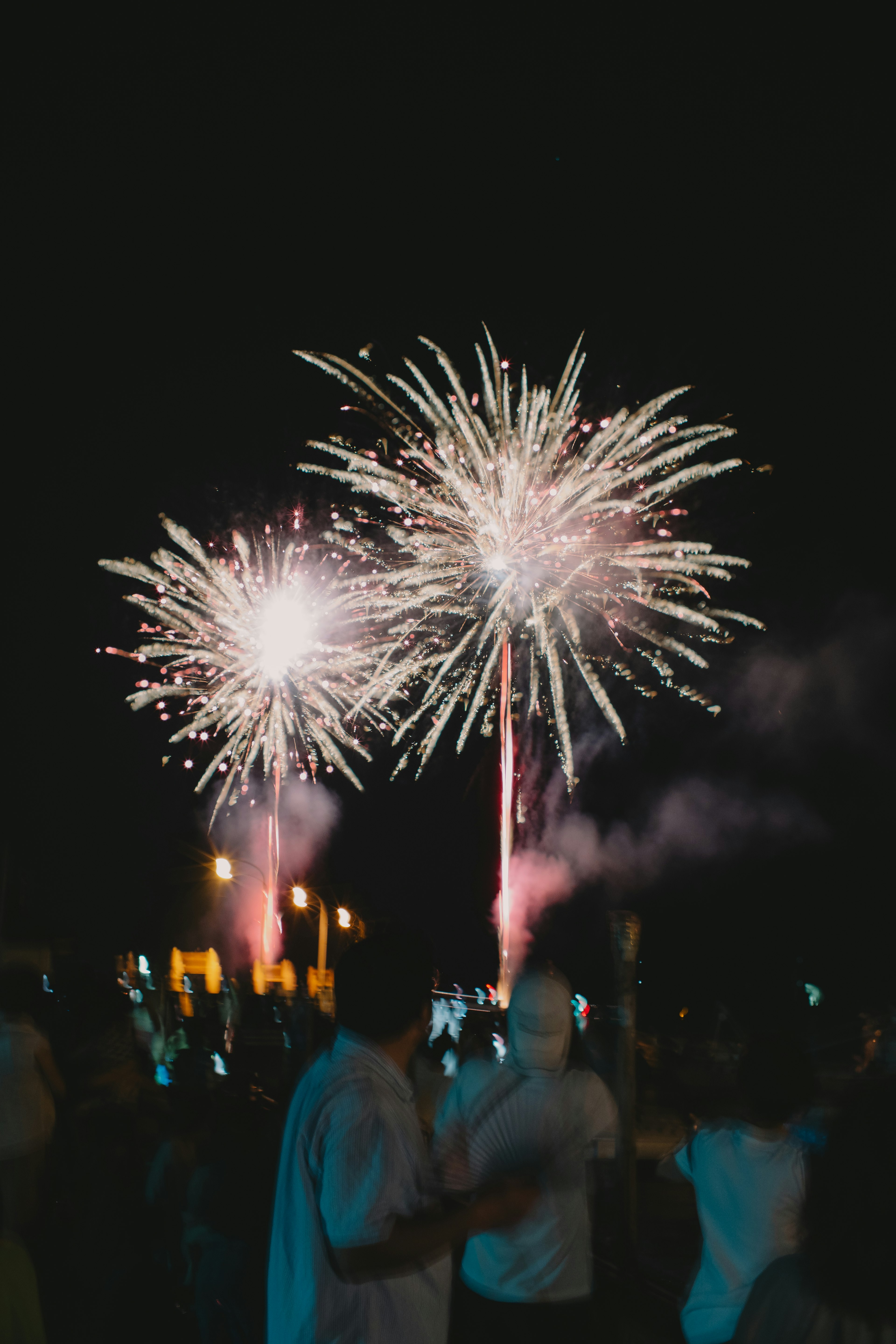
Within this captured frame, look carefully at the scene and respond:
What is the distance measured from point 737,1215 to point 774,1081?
41 cm

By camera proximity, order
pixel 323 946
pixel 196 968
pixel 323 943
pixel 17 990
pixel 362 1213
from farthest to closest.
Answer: pixel 196 968, pixel 323 946, pixel 323 943, pixel 17 990, pixel 362 1213

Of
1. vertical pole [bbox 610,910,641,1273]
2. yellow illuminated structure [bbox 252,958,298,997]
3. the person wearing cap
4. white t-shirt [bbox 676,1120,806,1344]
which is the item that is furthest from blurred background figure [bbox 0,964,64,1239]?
yellow illuminated structure [bbox 252,958,298,997]

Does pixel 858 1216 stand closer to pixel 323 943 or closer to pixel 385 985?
pixel 385 985

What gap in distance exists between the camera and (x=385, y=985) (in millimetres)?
2385

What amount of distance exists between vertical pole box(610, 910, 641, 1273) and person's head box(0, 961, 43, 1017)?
3804mm

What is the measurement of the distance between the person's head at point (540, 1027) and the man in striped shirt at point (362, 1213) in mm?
1131

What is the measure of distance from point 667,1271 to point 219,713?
16.0m

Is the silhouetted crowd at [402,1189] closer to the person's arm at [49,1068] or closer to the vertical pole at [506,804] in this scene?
the person's arm at [49,1068]

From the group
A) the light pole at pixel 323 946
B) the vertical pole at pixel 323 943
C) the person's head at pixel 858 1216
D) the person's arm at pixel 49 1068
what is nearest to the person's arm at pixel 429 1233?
the person's head at pixel 858 1216

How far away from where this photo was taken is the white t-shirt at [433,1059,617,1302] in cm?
323

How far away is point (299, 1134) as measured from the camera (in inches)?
85.1

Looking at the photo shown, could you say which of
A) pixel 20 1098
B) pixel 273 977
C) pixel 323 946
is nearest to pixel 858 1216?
pixel 20 1098

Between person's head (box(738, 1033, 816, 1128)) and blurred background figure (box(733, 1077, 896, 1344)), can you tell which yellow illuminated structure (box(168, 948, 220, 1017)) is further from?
blurred background figure (box(733, 1077, 896, 1344))

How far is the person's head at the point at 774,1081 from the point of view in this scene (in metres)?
3.00
